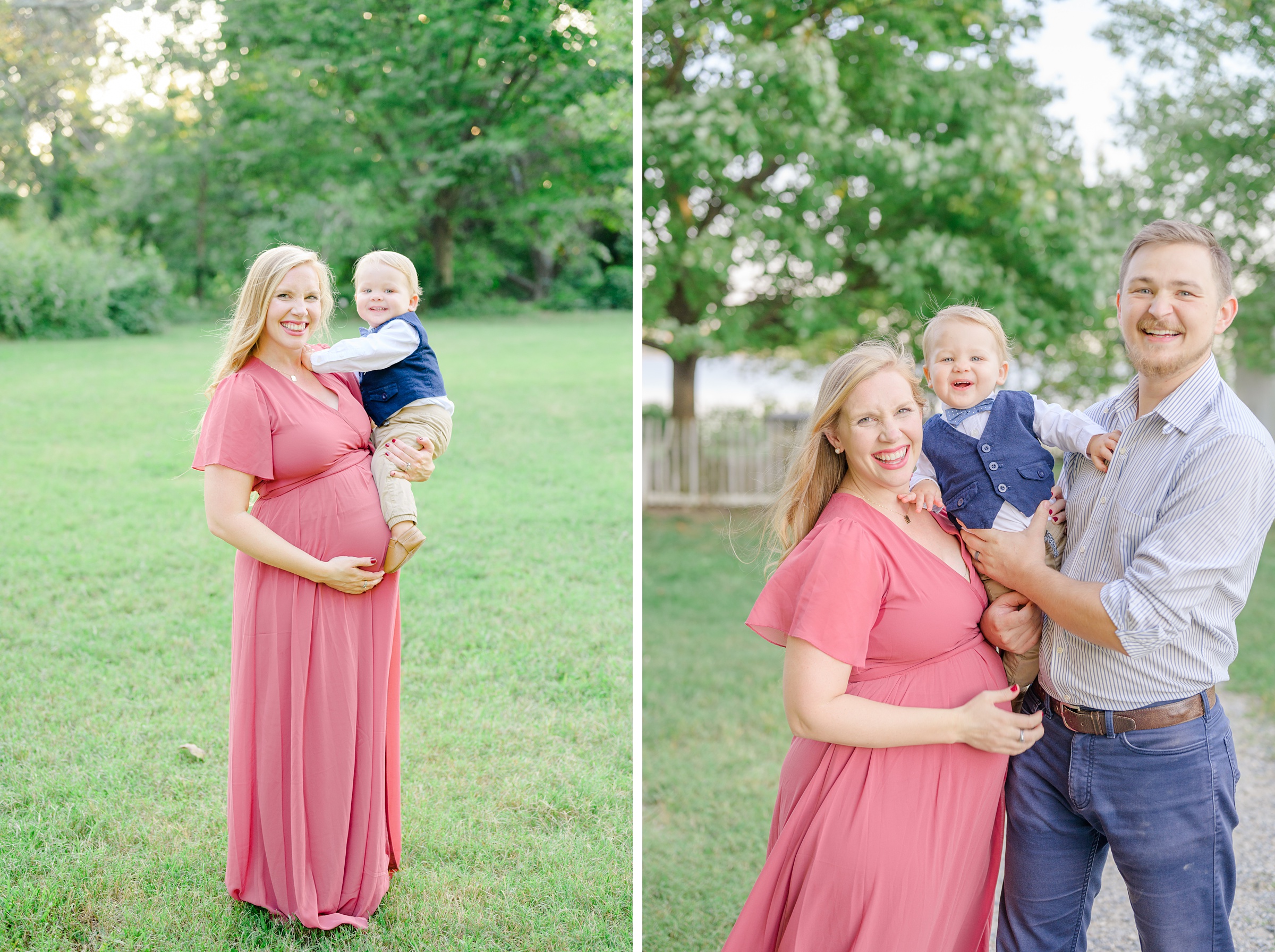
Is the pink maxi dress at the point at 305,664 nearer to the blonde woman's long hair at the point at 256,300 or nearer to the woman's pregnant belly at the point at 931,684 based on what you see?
the blonde woman's long hair at the point at 256,300

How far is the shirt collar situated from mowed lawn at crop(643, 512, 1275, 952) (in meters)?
1.00

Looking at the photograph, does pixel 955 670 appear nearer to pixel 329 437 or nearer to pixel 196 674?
pixel 329 437

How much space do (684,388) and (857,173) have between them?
4.56 m

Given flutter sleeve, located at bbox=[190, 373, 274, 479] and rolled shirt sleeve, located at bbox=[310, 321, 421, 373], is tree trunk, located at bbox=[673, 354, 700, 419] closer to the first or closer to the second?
rolled shirt sleeve, located at bbox=[310, 321, 421, 373]

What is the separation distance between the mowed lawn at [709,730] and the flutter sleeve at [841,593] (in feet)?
0.61

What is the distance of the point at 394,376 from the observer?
9.74ft

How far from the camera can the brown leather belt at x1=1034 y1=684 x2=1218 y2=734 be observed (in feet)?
7.27

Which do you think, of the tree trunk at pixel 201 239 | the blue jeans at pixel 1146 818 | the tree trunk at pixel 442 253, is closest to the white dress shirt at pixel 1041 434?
the blue jeans at pixel 1146 818

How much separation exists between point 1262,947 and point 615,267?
16.2 meters

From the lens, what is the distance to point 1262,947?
12.5ft

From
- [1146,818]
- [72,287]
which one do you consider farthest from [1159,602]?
[72,287]

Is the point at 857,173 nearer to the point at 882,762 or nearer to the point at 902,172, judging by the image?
the point at 902,172

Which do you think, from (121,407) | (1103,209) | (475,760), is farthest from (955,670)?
(121,407)

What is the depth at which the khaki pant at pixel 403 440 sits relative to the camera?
114 inches
